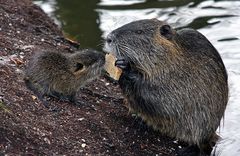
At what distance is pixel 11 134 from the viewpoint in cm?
477

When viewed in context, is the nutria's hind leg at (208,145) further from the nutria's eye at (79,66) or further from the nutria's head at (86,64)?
the nutria's eye at (79,66)

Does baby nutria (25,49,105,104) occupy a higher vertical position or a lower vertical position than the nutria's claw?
lower

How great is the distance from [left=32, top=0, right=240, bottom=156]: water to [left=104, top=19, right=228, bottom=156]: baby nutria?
94.4 inches

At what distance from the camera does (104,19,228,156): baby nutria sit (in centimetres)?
573

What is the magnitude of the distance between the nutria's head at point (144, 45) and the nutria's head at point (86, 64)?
0.45 meters

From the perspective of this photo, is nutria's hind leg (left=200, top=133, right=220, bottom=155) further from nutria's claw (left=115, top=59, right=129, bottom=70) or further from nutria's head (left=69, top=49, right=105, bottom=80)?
nutria's head (left=69, top=49, right=105, bottom=80)

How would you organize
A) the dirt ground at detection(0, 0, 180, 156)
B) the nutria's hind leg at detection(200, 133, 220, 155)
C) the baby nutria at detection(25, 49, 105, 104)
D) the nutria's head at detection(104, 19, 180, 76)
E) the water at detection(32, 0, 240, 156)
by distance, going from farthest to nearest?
1. the water at detection(32, 0, 240, 156)
2. the nutria's hind leg at detection(200, 133, 220, 155)
3. the baby nutria at detection(25, 49, 105, 104)
4. the nutria's head at detection(104, 19, 180, 76)
5. the dirt ground at detection(0, 0, 180, 156)

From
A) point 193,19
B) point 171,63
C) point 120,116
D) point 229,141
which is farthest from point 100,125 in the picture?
point 193,19

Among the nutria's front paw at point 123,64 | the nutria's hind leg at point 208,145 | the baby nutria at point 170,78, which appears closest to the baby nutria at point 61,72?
the baby nutria at point 170,78

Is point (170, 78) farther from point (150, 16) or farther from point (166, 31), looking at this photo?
point (150, 16)

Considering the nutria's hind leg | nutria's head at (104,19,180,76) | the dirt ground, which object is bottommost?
the nutria's hind leg

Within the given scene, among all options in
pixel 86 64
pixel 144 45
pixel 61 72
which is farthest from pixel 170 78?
pixel 61 72

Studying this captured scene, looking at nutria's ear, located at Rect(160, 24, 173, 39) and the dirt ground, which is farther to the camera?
nutria's ear, located at Rect(160, 24, 173, 39)

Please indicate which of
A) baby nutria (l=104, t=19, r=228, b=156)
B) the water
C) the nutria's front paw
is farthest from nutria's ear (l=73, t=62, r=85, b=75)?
the water
